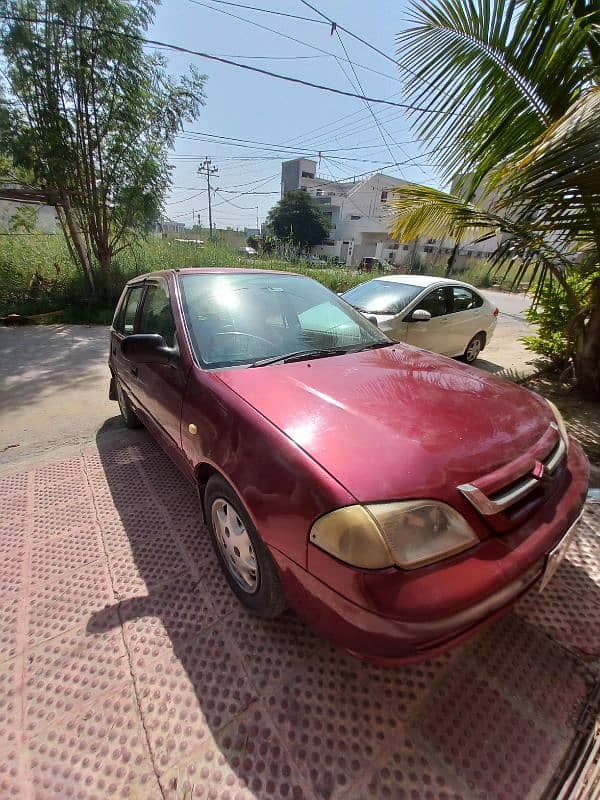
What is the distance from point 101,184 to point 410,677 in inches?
407

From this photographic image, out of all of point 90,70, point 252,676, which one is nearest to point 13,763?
point 252,676

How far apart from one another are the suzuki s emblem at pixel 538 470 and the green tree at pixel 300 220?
4170 cm

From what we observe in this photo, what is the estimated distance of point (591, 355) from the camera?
3.99m

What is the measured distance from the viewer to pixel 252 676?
1484mm

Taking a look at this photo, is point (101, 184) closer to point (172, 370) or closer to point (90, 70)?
point (90, 70)

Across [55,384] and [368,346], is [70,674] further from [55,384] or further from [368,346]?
[55,384]

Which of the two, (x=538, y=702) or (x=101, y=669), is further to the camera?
(x=101, y=669)

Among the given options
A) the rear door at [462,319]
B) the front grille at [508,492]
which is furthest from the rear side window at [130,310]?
the rear door at [462,319]

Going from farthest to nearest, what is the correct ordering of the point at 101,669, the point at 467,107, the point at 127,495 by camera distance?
the point at 467,107, the point at 127,495, the point at 101,669

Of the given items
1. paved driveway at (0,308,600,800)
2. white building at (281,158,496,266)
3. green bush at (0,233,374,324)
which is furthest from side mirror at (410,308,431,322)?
white building at (281,158,496,266)

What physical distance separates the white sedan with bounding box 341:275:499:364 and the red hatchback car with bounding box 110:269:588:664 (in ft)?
9.24

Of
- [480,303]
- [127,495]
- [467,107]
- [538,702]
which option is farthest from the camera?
[480,303]

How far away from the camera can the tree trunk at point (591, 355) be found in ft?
12.8

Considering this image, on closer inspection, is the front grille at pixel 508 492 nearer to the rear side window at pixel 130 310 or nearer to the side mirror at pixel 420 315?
the rear side window at pixel 130 310
